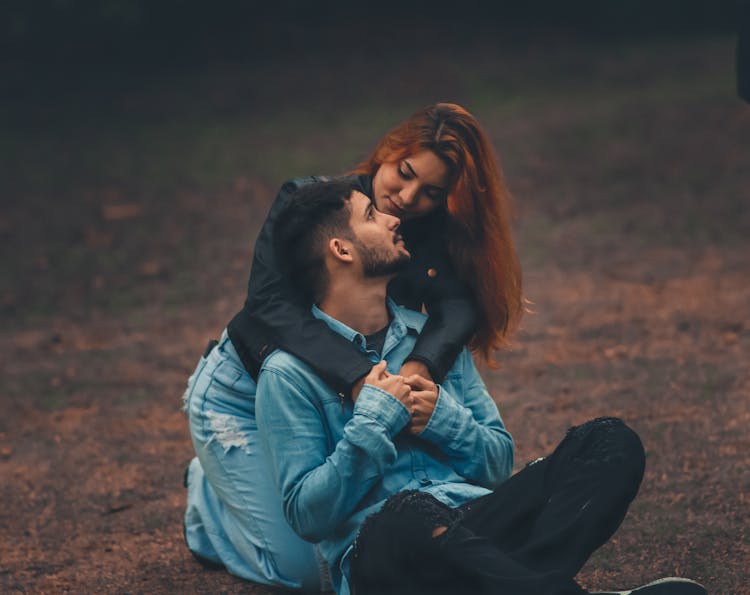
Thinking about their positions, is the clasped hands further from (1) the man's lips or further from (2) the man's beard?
(1) the man's lips

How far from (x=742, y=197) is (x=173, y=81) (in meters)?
7.63

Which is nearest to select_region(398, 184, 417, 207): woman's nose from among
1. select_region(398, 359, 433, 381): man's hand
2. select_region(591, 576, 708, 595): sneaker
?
select_region(398, 359, 433, 381): man's hand

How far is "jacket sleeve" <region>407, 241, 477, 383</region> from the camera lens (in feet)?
11.4

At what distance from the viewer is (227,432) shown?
3.81 metres

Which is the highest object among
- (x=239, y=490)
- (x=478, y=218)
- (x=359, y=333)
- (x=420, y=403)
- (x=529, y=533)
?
(x=478, y=218)

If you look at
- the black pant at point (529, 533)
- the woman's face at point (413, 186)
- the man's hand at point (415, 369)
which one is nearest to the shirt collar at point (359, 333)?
the man's hand at point (415, 369)

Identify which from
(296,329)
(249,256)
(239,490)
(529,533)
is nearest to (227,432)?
(239,490)

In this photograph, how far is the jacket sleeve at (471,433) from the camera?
3332mm

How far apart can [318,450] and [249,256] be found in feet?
18.5

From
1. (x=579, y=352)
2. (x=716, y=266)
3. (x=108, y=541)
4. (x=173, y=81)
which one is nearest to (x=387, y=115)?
(x=173, y=81)

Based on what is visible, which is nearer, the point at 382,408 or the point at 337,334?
the point at 382,408

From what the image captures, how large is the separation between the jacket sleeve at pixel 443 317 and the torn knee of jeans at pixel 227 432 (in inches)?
27.6

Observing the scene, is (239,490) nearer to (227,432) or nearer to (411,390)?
(227,432)

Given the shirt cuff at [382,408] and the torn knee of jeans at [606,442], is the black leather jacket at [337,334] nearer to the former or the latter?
the shirt cuff at [382,408]
